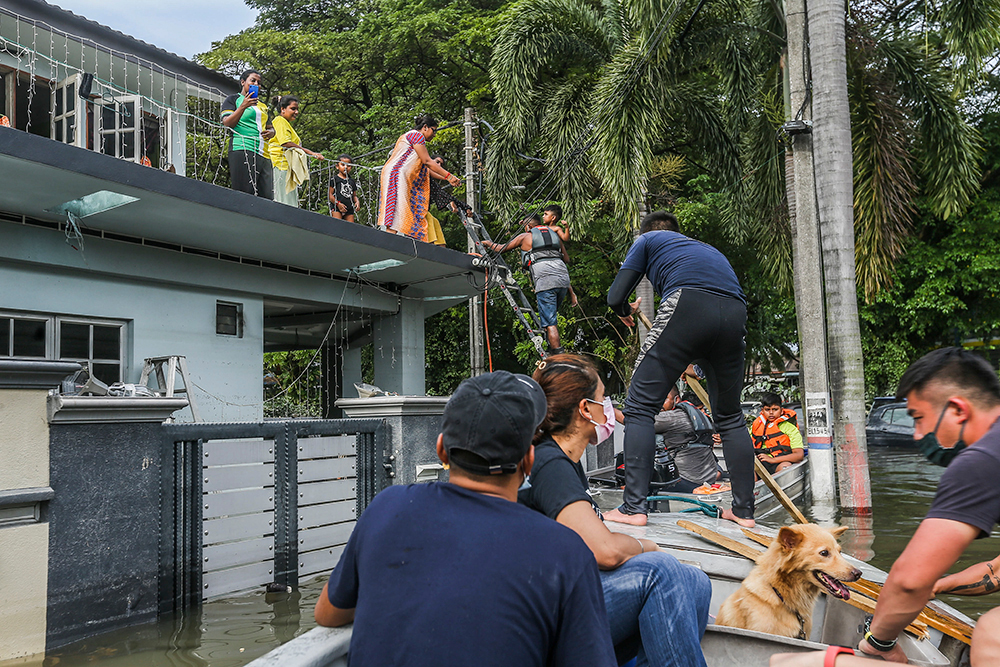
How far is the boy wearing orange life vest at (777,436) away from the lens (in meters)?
11.1

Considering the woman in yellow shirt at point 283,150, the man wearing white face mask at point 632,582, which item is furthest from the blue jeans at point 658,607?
the woman in yellow shirt at point 283,150

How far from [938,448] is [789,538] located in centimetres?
88

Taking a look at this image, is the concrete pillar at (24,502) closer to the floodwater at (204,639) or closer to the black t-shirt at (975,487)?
the floodwater at (204,639)

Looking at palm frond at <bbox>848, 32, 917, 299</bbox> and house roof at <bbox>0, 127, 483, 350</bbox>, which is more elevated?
palm frond at <bbox>848, 32, 917, 299</bbox>

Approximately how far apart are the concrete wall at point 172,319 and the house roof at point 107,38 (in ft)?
13.6

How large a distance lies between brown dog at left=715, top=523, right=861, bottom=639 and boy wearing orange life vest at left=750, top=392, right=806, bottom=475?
801 centimetres

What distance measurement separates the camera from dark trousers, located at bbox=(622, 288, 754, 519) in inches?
171

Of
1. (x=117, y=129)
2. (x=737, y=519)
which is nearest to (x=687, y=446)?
(x=737, y=519)

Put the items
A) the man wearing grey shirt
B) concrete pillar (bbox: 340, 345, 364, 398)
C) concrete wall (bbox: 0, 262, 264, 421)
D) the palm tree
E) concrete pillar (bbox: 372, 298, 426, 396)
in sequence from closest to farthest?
the man wearing grey shirt → concrete wall (bbox: 0, 262, 264, 421) → the palm tree → concrete pillar (bbox: 372, 298, 426, 396) → concrete pillar (bbox: 340, 345, 364, 398)

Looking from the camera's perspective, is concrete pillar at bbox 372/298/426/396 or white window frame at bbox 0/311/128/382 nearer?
white window frame at bbox 0/311/128/382

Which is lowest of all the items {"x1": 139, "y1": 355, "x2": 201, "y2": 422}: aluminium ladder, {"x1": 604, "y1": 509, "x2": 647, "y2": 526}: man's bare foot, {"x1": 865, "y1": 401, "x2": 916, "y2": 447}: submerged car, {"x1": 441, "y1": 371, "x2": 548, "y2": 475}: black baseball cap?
{"x1": 865, "y1": 401, "x2": 916, "y2": 447}: submerged car

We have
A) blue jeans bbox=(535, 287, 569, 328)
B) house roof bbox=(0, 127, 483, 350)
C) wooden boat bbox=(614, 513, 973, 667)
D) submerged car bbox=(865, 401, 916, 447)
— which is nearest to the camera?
wooden boat bbox=(614, 513, 973, 667)

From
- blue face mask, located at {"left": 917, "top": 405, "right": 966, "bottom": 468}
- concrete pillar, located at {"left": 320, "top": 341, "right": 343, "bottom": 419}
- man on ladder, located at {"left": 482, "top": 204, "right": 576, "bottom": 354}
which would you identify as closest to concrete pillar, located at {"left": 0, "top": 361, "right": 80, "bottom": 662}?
blue face mask, located at {"left": 917, "top": 405, "right": 966, "bottom": 468}

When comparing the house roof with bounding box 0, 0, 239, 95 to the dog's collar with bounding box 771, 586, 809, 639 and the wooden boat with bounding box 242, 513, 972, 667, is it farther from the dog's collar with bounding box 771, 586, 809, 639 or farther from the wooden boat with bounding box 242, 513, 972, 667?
the dog's collar with bounding box 771, 586, 809, 639
